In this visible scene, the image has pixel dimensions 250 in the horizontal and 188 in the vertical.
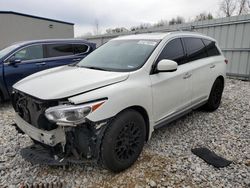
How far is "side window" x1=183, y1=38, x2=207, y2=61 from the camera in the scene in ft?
12.0

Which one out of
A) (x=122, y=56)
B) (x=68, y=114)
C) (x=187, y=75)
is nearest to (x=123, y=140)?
(x=68, y=114)

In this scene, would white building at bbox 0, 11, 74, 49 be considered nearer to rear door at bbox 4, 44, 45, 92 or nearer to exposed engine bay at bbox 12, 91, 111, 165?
rear door at bbox 4, 44, 45, 92

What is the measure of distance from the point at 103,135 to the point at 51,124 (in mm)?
572

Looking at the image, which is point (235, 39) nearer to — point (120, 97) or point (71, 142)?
point (120, 97)

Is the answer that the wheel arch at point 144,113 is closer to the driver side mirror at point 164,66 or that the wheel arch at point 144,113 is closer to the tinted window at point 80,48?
the driver side mirror at point 164,66

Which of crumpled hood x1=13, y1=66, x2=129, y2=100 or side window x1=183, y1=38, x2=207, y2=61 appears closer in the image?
crumpled hood x1=13, y1=66, x2=129, y2=100

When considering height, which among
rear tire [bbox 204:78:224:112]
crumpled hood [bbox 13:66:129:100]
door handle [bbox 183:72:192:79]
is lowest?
rear tire [bbox 204:78:224:112]

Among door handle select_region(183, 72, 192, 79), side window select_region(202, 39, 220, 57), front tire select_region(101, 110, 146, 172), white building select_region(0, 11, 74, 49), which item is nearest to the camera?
front tire select_region(101, 110, 146, 172)

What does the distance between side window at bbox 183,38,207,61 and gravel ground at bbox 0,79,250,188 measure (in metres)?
1.28

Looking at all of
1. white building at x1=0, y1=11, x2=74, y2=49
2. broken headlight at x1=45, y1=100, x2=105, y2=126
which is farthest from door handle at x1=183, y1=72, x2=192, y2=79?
white building at x1=0, y1=11, x2=74, y2=49

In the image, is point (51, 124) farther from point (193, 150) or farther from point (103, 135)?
point (193, 150)

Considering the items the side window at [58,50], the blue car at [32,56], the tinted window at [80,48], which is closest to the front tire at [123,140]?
the blue car at [32,56]

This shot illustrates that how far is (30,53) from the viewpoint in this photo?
5586 millimetres

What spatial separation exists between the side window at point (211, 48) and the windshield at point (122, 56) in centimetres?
169
